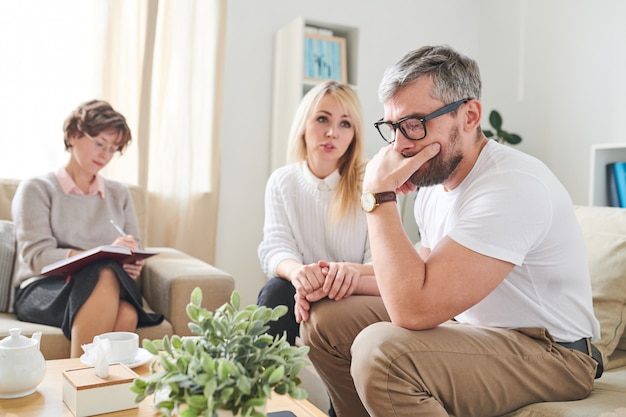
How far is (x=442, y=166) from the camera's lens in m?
1.34

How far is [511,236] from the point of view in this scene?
1.18 m

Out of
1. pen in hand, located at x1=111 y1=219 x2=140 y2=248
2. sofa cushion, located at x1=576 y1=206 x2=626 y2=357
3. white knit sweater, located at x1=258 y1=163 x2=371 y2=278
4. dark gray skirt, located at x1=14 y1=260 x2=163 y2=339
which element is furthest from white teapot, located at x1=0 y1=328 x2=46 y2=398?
sofa cushion, located at x1=576 y1=206 x2=626 y2=357

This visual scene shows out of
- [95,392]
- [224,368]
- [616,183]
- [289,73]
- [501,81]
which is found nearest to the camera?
[224,368]

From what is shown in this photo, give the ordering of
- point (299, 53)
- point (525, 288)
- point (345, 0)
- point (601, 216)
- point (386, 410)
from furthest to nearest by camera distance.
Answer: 1. point (345, 0)
2. point (299, 53)
3. point (601, 216)
4. point (525, 288)
5. point (386, 410)

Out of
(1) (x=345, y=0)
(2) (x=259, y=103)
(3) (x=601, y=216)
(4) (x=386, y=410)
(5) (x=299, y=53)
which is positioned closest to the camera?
(4) (x=386, y=410)

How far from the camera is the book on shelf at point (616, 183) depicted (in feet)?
8.45

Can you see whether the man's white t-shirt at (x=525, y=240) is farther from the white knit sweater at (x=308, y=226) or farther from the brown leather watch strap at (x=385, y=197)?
the white knit sweater at (x=308, y=226)

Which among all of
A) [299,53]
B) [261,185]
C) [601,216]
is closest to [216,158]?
[261,185]

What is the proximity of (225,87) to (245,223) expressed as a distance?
0.72 meters

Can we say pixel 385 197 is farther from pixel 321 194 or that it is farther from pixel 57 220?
pixel 57 220

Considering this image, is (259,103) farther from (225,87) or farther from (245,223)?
(245,223)

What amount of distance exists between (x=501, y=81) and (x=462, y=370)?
2795 mm

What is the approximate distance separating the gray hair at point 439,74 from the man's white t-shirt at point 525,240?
15 cm

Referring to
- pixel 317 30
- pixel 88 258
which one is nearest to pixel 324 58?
pixel 317 30
